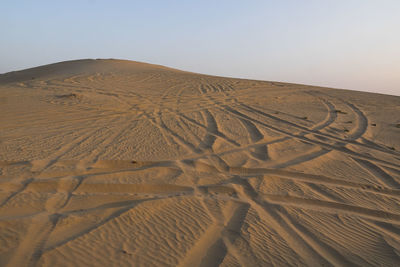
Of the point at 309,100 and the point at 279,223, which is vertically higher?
the point at 309,100

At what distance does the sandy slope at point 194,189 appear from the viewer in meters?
2.93

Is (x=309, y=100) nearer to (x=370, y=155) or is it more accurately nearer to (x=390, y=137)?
(x=390, y=137)

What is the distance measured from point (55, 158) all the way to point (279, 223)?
14.0ft

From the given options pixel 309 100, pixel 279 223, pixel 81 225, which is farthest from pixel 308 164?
pixel 309 100

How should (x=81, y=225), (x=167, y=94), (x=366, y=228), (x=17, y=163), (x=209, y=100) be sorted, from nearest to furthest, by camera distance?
(x=81, y=225) < (x=366, y=228) < (x=17, y=163) < (x=209, y=100) < (x=167, y=94)

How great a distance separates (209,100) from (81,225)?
9.68 m

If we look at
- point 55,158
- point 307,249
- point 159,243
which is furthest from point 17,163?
point 307,249

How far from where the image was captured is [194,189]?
4.26 metres

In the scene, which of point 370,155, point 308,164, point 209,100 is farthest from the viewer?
point 209,100

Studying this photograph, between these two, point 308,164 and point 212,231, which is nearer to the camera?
point 212,231

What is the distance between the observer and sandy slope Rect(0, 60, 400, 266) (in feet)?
9.61

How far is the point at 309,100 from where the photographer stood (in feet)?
43.1

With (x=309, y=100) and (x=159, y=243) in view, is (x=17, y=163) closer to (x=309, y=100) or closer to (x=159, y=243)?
(x=159, y=243)

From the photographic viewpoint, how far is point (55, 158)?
5.21 metres
